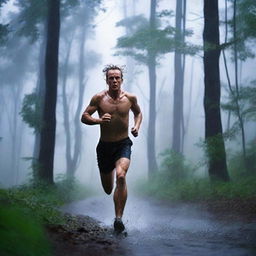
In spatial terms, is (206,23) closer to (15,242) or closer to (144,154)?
(15,242)

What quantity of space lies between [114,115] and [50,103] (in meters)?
8.87

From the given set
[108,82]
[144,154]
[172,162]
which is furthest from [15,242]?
[144,154]

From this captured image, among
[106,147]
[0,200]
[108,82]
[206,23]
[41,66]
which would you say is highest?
[41,66]

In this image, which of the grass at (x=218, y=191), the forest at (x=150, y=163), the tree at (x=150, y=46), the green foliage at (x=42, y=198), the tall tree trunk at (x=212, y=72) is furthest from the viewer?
the tree at (x=150, y=46)

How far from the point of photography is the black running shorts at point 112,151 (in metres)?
5.55

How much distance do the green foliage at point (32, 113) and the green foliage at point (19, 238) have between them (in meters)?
11.2

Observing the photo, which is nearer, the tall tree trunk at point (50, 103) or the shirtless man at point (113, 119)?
the shirtless man at point (113, 119)

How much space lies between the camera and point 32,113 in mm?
14633

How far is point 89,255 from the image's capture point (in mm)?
3158

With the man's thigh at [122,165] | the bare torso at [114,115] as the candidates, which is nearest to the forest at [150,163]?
the bare torso at [114,115]

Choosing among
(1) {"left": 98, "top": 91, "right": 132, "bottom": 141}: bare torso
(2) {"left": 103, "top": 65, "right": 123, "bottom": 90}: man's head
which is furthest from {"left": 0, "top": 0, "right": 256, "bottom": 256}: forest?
(1) {"left": 98, "top": 91, "right": 132, "bottom": 141}: bare torso

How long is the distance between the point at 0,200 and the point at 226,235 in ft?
10.6

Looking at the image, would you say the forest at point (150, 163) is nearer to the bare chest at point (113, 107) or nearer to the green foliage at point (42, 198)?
the green foliage at point (42, 198)

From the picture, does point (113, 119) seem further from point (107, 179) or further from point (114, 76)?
point (107, 179)
